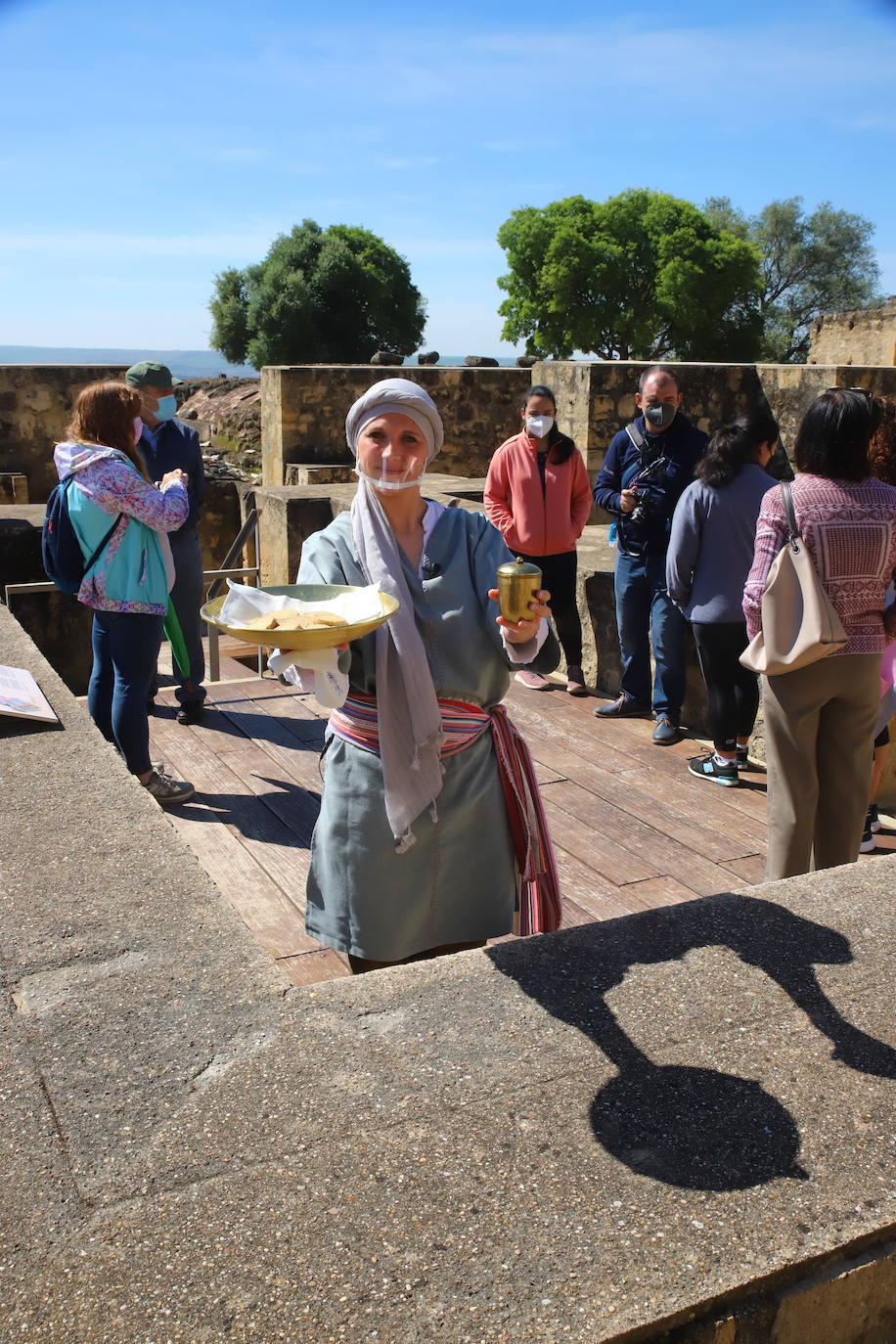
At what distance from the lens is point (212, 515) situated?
408 inches

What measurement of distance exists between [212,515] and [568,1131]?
368 inches

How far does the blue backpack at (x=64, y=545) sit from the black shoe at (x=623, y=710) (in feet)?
8.37

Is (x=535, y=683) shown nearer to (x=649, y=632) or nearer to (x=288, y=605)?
(x=649, y=632)

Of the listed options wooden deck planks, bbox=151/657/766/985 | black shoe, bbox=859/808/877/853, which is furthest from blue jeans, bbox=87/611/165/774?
black shoe, bbox=859/808/877/853

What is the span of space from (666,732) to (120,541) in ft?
8.25

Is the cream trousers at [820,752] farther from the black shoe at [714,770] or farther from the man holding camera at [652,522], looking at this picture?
the man holding camera at [652,522]

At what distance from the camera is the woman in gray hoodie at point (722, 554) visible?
447 cm

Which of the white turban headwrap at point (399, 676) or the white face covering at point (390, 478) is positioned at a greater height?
the white face covering at point (390, 478)

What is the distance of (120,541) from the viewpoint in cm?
409

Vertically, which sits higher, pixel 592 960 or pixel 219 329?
pixel 219 329

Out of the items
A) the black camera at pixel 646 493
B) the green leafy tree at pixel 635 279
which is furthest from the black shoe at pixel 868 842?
the green leafy tree at pixel 635 279

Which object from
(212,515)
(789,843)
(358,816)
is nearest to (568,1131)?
(358,816)

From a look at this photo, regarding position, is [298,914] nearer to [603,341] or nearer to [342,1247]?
[342,1247]

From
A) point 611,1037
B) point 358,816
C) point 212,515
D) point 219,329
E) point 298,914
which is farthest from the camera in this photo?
point 219,329
